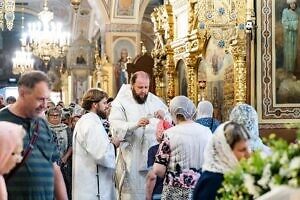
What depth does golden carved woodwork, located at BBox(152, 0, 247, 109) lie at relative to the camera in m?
10.4

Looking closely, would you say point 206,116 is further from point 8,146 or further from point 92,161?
point 8,146

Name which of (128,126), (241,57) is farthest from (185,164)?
(241,57)

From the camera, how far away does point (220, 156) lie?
4.35 metres

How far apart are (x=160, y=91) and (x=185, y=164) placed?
32.3ft

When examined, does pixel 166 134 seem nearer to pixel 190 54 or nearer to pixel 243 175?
pixel 243 175

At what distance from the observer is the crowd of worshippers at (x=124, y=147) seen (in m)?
4.36

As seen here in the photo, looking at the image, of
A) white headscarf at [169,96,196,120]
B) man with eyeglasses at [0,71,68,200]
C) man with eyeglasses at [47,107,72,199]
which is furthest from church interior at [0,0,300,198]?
man with eyeglasses at [47,107,72,199]

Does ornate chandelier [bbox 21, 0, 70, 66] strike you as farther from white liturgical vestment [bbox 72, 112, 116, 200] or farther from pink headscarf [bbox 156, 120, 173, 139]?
white liturgical vestment [bbox 72, 112, 116, 200]

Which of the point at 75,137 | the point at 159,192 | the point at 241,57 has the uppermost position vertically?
the point at 241,57

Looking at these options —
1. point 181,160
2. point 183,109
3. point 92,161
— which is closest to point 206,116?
point 92,161

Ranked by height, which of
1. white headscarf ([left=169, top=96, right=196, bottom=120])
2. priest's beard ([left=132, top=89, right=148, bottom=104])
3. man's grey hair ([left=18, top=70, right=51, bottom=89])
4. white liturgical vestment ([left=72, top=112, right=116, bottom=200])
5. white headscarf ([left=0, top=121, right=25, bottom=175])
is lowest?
white liturgical vestment ([left=72, top=112, right=116, bottom=200])

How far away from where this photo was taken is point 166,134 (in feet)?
19.5

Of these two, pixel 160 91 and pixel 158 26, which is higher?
pixel 158 26

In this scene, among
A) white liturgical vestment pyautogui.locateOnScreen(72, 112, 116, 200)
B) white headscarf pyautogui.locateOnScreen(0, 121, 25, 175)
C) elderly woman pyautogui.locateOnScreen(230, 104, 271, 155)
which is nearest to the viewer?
white headscarf pyautogui.locateOnScreen(0, 121, 25, 175)
